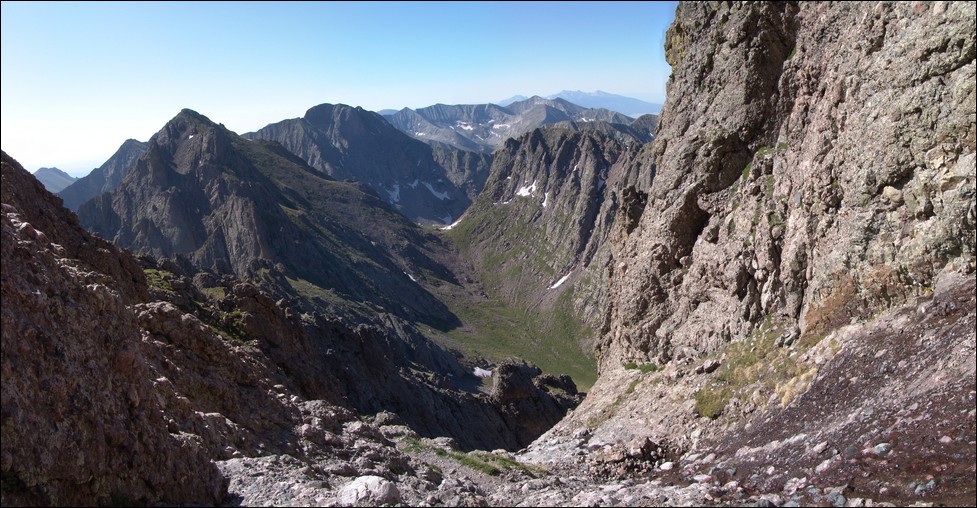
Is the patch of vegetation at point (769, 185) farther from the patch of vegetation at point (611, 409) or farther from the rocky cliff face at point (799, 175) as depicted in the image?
the patch of vegetation at point (611, 409)

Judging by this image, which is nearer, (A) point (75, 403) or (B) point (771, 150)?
(A) point (75, 403)

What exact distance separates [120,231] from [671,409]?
211 m

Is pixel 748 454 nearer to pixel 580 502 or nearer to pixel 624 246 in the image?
pixel 580 502

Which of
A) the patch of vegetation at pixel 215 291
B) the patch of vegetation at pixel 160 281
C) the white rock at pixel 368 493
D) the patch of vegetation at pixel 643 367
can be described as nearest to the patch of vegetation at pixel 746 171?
the patch of vegetation at pixel 643 367

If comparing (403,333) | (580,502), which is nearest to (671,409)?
(580,502)

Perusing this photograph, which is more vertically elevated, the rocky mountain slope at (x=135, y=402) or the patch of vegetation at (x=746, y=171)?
the patch of vegetation at (x=746, y=171)

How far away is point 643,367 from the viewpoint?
113 ft

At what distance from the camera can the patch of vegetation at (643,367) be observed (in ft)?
110

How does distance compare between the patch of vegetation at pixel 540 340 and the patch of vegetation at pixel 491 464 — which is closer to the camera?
the patch of vegetation at pixel 491 464

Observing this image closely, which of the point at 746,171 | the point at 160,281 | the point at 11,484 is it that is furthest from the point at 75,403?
the point at 160,281

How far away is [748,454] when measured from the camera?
1800cm

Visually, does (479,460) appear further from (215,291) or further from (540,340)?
(540,340)

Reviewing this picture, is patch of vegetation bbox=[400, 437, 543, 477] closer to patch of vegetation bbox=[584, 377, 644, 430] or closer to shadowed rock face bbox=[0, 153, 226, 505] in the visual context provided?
patch of vegetation bbox=[584, 377, 644, 430]

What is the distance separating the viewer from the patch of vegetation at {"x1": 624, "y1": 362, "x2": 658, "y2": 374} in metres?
33.7
